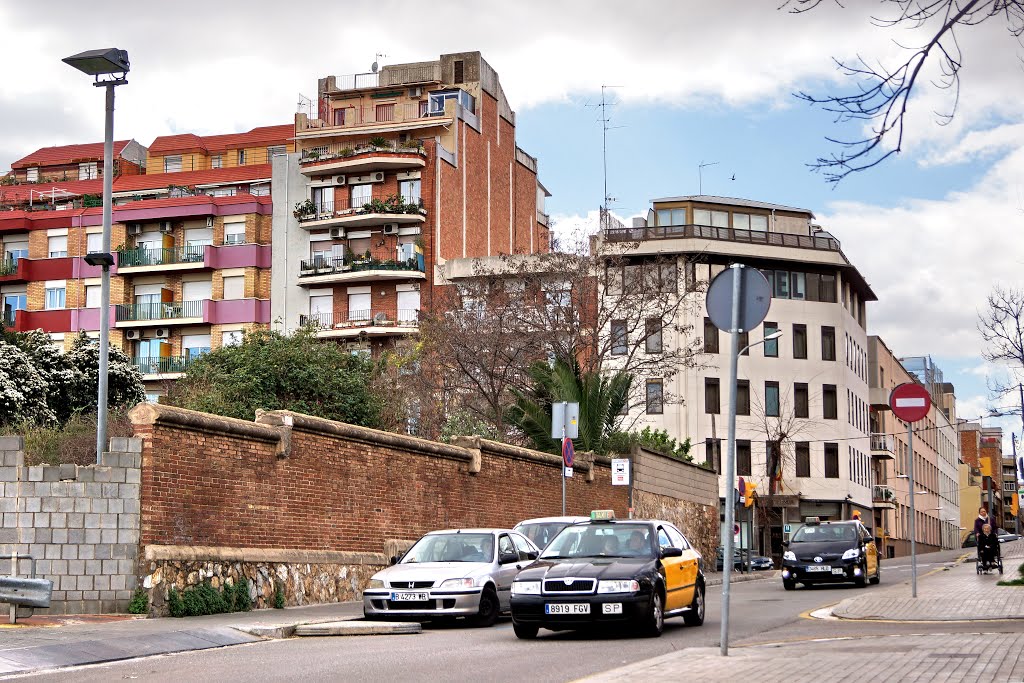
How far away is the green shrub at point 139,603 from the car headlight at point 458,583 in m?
3.93

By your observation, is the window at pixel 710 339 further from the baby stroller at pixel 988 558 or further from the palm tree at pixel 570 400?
the baby stroller at pixel 988 558

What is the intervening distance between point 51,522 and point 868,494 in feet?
228

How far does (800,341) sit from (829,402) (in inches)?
153

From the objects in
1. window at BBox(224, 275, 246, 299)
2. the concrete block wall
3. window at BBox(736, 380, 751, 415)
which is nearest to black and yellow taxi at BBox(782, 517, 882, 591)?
the concrete block wall

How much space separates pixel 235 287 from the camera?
68.1 metres

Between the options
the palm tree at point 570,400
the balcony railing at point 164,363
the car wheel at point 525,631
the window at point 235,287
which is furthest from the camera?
the window at point 235,287

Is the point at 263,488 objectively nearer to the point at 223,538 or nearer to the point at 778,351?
the point at 223,538

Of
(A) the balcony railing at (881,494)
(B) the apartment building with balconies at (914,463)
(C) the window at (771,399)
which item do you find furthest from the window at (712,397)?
(A) the balcony railing at (881,494)

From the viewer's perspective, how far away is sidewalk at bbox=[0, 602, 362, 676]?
12648mm

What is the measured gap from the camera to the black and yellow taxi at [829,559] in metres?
28.9

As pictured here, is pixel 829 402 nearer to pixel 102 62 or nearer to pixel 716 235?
pixel 716 235

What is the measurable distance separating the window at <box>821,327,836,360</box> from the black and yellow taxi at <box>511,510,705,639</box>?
199ft

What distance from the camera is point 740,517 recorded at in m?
60.2

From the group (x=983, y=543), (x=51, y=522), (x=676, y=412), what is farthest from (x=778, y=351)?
(x=51, y=522)
